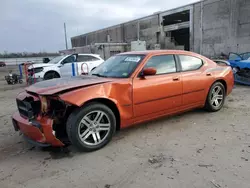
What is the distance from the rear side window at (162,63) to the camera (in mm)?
3894

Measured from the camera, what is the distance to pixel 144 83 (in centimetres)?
362

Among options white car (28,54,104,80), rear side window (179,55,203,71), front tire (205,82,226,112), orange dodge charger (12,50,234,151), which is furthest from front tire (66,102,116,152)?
white car (28,54,104,80)

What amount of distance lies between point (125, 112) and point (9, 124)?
2.95m

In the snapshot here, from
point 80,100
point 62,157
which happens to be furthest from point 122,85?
point 62,157

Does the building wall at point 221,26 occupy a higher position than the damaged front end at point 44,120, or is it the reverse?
the building wall at point 221,26

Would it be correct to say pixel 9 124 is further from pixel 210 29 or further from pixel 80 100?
pixel 210 29

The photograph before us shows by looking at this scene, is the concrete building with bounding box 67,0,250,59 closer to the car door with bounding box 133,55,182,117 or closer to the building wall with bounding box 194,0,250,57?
Result: the building wall with bounding box 194,0,250,57

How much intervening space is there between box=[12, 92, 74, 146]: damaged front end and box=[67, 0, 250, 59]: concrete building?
1934cm

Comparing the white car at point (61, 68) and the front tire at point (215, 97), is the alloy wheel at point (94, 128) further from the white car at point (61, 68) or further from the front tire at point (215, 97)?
the white car at point (61, 68)

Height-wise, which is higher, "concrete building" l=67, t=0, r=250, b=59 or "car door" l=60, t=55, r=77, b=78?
"concrete building" l=67, t=0, r=250, b=59

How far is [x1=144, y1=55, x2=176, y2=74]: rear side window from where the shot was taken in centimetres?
389

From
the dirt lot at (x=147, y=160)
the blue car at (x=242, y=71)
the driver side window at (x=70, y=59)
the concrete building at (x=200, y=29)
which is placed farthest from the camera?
the concrete building at (x=200, y=29)

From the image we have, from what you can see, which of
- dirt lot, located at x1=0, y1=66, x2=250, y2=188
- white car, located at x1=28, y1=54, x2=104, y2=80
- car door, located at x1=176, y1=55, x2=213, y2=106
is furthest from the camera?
white car, located at x1=28, y1=54, x2=104, y2=80

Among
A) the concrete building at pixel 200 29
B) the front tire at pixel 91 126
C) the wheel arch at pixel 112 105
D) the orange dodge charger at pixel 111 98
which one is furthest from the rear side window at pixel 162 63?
the concrete building at pixel 200 29
